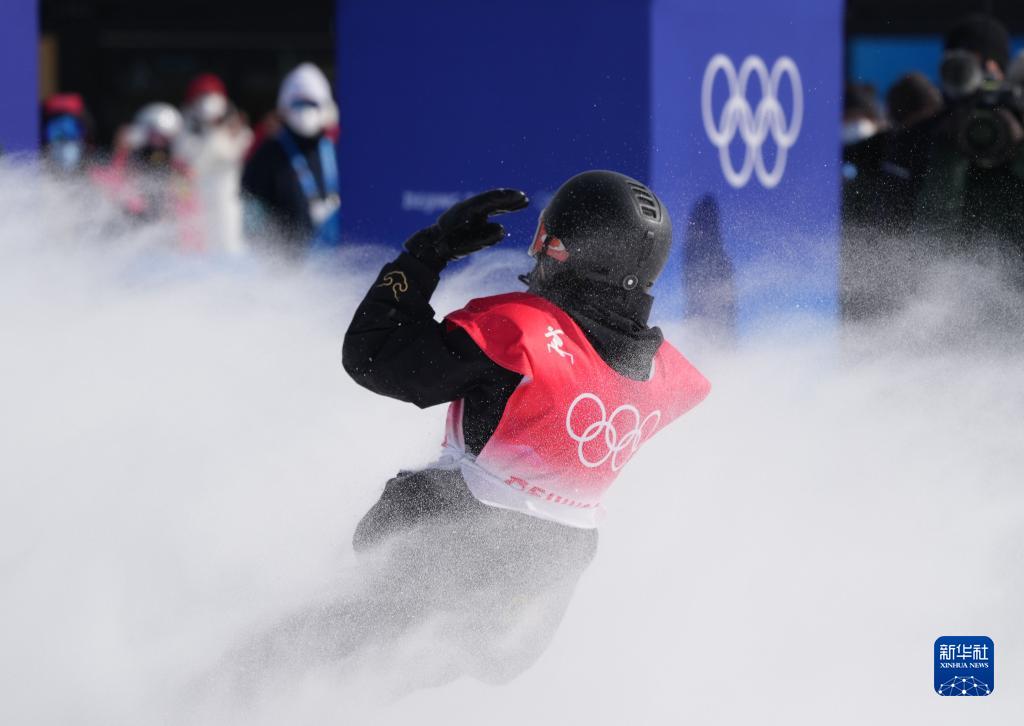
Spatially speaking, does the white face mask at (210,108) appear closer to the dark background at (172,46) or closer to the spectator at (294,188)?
the spectator at (294,188)

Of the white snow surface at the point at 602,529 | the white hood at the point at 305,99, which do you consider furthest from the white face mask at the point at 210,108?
the white snow surface at the point at 602,529

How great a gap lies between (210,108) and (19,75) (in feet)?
18.4

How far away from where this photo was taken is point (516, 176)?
6.01 meters

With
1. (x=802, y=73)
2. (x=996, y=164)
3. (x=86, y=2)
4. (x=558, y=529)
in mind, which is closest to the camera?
(x=558, y=529)

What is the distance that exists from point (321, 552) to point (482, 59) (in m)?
2.29

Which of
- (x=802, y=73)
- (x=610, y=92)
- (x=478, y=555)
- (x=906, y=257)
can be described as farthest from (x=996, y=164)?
(x=478, y=555)

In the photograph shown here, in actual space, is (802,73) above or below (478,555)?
above

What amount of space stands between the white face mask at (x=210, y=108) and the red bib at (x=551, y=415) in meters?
10.00

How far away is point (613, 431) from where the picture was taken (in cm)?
374

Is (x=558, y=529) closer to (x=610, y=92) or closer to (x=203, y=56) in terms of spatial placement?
(x=610, y=92)

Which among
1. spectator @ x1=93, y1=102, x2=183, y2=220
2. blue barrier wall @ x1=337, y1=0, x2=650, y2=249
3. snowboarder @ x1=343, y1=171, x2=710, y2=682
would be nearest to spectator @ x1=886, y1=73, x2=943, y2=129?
blue barrier wall @ x1=337, y1=0, x2=650, y2=249

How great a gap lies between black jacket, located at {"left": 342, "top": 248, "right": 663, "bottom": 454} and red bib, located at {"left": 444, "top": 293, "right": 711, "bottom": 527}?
0.03 metres

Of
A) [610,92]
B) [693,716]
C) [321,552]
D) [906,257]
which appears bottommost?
[693,716]

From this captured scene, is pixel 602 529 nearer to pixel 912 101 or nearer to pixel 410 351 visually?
pixel 410 351
